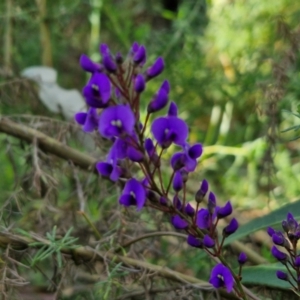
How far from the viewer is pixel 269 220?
102cm

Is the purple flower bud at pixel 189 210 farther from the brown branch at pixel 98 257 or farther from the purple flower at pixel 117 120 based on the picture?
the brown branch at pixel 98 257

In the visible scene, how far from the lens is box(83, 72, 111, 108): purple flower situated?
0.57 m

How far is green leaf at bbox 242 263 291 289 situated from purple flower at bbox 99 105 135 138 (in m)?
A: 0.45

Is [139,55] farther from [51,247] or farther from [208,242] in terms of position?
[51,247]

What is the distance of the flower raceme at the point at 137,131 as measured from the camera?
0.58 meters

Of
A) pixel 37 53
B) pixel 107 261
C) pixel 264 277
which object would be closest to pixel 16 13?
pixel 37 53

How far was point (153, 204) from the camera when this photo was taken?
2.15ft

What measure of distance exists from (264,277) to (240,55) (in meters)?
1.03

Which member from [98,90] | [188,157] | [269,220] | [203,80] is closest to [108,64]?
[98,90]

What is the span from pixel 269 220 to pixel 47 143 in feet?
1.57

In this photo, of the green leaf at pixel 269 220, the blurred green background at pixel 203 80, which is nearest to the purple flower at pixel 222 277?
the green leaf at pixel 269 220

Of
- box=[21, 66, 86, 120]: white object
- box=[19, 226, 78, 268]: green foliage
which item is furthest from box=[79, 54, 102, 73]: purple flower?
box=[21, 66, 86, 120]: white object

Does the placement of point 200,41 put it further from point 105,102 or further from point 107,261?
point 105,102

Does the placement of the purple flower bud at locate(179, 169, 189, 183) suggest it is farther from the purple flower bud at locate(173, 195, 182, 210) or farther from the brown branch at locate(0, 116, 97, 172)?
the brown branch at locate(0, 116, 97, 172)
